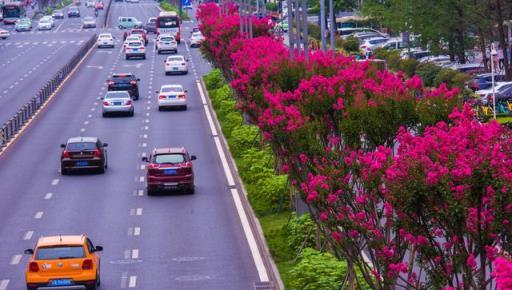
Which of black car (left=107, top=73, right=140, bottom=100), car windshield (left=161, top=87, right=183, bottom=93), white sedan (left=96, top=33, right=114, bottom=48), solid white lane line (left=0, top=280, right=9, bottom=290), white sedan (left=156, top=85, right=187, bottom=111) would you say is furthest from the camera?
white sedan (left=96, top=33, right=114, bottom=48)

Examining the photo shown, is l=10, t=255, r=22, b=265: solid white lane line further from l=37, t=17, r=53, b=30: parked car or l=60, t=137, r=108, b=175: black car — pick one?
l=37, t=17, r=53, b=30: parked car

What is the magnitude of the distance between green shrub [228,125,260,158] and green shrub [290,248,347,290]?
25.4 meters

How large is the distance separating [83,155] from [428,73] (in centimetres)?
3227

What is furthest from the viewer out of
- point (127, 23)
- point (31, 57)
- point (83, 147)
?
point (127, 23)

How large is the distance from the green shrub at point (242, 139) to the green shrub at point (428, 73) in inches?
880

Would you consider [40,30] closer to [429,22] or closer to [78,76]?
[78,76]

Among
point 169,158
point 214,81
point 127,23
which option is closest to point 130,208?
point 169,158

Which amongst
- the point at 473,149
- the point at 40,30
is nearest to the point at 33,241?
the point at 473,149

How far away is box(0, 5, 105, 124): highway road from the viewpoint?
8944cm

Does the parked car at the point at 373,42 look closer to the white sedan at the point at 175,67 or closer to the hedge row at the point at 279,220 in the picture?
the white sedan at the point at 175,67

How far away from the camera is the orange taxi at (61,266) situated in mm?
31047

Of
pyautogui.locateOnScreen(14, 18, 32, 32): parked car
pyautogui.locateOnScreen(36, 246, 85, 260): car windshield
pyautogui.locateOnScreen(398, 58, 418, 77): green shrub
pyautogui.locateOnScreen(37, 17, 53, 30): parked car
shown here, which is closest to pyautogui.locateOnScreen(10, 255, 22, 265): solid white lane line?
pyautogui.locateOnScreen(36, 246, 85, 260): car windshield

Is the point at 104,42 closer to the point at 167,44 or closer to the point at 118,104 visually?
the point at 167,44

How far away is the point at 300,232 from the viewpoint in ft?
120
